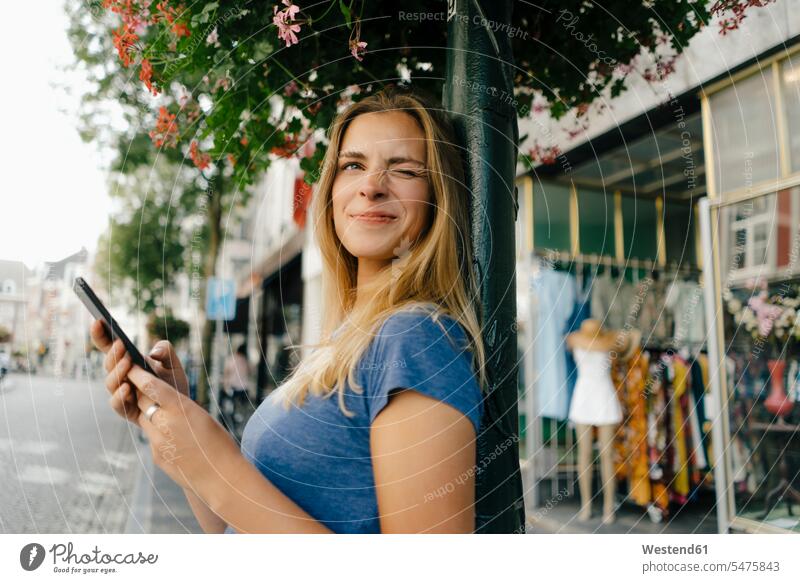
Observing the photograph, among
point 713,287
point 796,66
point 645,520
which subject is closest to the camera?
point 796,66

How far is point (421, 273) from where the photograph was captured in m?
1.19

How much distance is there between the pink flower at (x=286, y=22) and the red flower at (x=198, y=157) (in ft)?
1.52

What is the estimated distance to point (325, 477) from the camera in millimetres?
1086

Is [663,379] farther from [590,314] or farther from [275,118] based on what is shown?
[275,118]

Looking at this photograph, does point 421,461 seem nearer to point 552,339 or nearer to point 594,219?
point 552,339

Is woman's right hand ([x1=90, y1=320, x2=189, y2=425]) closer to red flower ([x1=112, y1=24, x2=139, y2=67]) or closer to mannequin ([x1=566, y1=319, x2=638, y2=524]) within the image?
red flower ([x1=112, y1=24, x2=139, y2=67])

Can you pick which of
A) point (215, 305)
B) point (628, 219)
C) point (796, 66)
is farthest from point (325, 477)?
point (215, 305)

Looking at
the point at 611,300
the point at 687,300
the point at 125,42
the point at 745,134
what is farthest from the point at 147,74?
the point at 687,300

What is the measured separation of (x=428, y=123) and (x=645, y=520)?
4254mm

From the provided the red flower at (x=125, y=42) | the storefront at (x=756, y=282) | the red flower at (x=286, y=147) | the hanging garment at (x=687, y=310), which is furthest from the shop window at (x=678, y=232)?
the red flower at (x=125, y=42)

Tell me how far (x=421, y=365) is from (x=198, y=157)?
39.8 inches

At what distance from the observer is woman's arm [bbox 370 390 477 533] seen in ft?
3.15

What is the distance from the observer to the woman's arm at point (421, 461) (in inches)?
37.8
